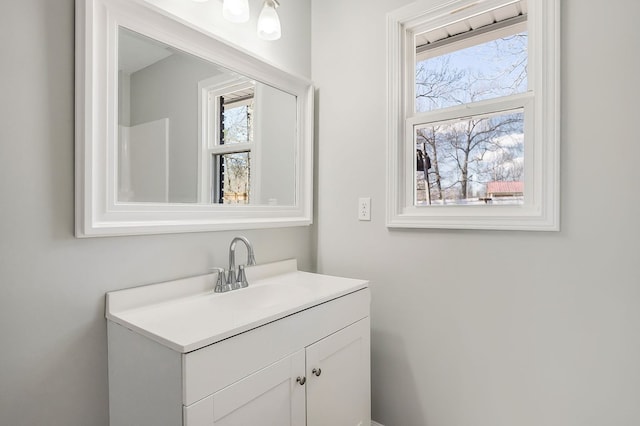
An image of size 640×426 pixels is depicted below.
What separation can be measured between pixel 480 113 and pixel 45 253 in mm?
1676

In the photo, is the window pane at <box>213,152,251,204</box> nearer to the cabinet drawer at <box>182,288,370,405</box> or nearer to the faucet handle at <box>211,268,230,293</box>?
the faucet handle at <box>211,268,230,293</box>

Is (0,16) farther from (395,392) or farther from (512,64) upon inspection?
(395,392)

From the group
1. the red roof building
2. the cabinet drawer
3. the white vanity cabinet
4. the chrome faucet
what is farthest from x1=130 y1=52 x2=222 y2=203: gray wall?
the red roof building

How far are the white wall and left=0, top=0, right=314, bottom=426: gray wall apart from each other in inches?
44.6

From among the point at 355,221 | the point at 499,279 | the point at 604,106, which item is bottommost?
the point at 499,279

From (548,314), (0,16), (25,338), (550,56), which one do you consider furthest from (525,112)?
(25,338)

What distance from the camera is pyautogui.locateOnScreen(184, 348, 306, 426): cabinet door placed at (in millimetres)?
843

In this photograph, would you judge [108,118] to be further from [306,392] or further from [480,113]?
[480,113]

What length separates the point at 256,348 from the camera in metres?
0.97

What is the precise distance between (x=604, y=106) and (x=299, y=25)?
4.84 feet

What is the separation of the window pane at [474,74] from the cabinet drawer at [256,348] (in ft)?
3.47

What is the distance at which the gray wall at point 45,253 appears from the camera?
0.88 m

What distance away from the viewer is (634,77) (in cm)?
111

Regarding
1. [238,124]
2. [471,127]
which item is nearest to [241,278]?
[238,124]
